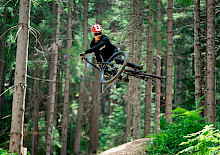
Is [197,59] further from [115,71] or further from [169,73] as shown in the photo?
[115,71]

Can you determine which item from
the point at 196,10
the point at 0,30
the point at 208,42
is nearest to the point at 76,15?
the point at 0,30

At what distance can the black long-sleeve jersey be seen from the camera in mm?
6913

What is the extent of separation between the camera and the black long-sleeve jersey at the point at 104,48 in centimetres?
691

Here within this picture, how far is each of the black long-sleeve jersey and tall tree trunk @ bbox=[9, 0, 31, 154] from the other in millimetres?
1817

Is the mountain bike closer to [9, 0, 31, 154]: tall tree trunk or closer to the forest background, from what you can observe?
[9, 0, 31, 154]: tall tree trunk

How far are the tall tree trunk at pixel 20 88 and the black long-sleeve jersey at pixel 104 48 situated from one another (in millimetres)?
1817

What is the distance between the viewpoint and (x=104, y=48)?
284 inches

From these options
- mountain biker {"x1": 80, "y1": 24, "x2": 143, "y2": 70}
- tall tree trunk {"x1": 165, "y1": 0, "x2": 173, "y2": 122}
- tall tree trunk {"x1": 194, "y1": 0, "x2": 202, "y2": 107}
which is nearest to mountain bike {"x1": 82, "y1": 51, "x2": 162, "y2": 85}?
mountain biker {"x1": 80, "y1": 24, "x2": 143, "y2": 70}

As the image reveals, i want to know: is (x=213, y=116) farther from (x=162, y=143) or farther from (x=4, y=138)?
(x=4, y=138)

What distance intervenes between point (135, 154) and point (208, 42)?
5363mm

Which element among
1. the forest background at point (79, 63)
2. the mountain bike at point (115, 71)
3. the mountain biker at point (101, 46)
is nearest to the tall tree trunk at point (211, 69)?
the mountain bike at point (115, 71)

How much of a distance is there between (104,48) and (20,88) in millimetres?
2656

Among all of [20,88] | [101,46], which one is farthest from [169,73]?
[20,88]

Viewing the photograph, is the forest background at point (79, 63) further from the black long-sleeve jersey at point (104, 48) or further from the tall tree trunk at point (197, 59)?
the black long-sleeve jersey at point (104, 48)
